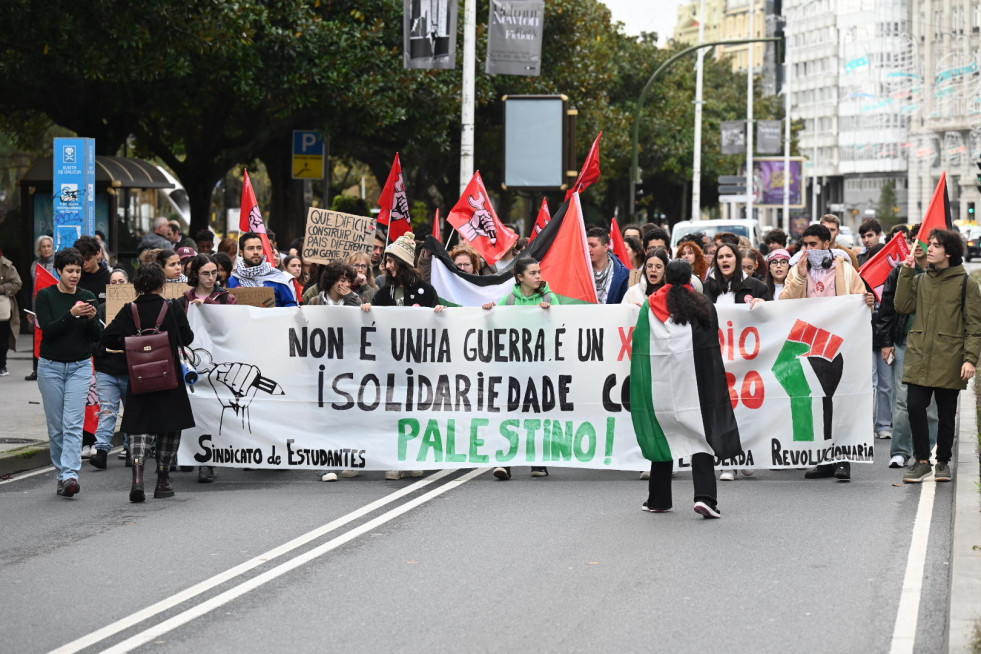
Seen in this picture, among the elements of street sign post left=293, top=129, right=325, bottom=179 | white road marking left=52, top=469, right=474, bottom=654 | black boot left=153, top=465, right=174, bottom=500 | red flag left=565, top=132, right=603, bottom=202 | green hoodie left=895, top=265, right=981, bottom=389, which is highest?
street sign post left=293, top=129, right=325, bottom=179

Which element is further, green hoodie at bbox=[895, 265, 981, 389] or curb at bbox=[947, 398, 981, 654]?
green hoodie at bbox=[895, 265, 981, 389]

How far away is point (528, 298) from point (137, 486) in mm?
3188

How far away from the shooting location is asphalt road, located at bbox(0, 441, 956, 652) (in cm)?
650

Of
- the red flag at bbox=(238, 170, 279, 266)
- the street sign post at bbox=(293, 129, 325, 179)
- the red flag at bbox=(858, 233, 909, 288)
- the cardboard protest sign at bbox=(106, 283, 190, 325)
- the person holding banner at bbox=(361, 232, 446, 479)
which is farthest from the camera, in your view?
the street sign post at bbox=(293, 129, 325, 179)

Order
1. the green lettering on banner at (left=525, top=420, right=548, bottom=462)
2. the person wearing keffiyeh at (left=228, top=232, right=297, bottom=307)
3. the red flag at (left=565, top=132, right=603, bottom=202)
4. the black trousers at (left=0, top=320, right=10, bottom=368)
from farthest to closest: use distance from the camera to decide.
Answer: the black trousers at (left=0, top=320, right=10, bottom=368), the red flag at (left=565, top=132, right=603, bottom=202), the person wearing keffiyeh at (left=228, top=232, right=297, bottom=307), the green lettering on banner at (left=525, top=420, right=548, bottom=462)

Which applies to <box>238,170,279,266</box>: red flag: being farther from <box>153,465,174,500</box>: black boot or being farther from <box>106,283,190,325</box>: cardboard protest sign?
<box>153,465,174,500</box>: black boot

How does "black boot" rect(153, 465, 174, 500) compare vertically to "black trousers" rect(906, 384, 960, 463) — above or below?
below

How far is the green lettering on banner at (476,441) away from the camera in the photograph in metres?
11.0

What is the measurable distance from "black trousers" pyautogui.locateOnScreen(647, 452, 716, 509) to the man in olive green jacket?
203cm

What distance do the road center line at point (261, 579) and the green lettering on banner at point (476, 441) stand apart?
36 cm

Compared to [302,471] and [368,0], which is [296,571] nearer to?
[302,471]

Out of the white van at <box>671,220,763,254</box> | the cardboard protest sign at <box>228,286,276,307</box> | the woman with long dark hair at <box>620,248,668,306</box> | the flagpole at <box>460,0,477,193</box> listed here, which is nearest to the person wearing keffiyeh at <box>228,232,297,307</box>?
the cardboard protest sign at <box>228,286,276,307</box>

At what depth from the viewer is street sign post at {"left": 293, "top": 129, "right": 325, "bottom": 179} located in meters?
25.2

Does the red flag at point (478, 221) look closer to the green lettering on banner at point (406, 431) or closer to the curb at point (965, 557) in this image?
the green lettering on banner at point (406, 431)
